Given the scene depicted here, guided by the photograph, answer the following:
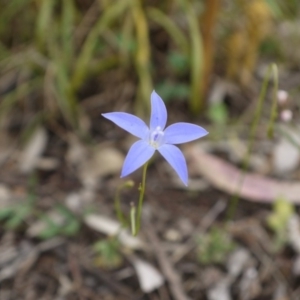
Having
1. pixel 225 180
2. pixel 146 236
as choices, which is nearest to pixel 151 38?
pixel 225 180

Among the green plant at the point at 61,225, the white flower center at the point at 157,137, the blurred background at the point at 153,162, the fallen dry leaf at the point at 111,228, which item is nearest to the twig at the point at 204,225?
the blurred background at the point at 153,162

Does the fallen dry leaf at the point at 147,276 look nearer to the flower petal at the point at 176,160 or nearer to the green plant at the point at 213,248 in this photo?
the green plant at the point at 213,248

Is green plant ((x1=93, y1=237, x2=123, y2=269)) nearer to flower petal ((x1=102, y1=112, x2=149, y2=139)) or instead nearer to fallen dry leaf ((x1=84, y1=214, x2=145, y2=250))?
fallen dry leaf ((x1=84, y1=214, x2=145, y2=250))

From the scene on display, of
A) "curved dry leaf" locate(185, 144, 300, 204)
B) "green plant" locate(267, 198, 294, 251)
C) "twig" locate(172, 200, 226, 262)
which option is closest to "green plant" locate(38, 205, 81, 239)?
"twig" locate(172, 200, 226, 262)

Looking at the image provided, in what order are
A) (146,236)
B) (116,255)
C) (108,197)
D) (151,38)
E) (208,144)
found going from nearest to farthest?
(116,255) → (146,236) → (108,197) → (208,144) → (151,38)

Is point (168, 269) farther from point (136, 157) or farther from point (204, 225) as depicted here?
point (136, 157)

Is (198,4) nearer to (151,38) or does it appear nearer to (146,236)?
(151,38)

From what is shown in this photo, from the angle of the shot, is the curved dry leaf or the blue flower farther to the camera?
the curved dry leaf
